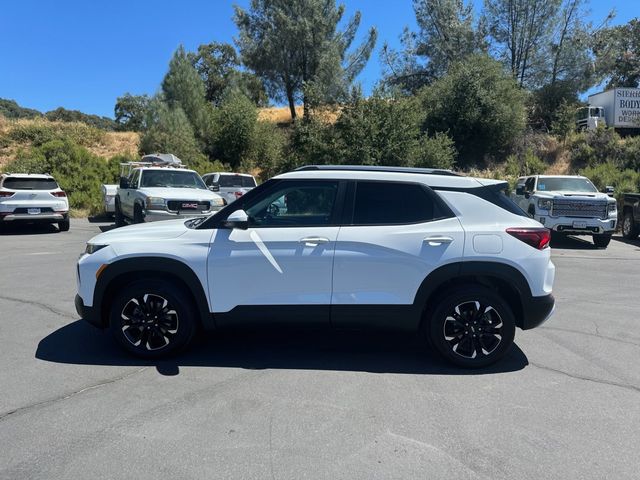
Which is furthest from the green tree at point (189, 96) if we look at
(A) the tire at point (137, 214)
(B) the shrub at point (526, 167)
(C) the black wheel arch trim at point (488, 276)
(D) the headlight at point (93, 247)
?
(C) the black wheel arch trim at point (488, 276)

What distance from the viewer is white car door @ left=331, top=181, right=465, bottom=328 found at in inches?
181

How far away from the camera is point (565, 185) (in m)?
15.4

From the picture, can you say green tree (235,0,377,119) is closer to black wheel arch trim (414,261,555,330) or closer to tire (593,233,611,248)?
tire (593,233,611,248)

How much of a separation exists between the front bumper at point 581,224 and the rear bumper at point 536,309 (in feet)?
33.1

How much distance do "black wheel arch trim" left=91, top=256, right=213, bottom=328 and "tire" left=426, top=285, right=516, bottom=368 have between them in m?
2.05

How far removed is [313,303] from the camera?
4668mm

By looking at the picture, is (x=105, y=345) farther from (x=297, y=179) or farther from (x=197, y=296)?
(x=297, y=179)

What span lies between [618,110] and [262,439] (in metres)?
37.3

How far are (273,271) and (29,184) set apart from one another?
1333 centimetres

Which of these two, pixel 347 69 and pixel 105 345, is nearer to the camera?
pixel 105 345

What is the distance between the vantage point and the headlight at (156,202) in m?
12.7

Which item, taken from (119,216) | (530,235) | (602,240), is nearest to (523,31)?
(602,240)

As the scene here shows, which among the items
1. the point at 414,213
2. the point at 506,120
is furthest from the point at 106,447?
the point at 506,120

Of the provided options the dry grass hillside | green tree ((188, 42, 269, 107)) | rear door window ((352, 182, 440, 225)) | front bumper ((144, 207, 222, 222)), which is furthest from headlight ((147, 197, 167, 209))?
green tree ((188, 42, 269, 107))
